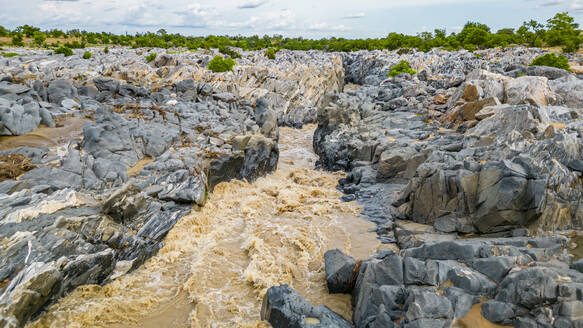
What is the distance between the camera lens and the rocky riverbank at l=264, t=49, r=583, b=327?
8164 millimetres

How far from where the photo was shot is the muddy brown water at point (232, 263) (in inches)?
444

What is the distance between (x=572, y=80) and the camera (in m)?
26.7

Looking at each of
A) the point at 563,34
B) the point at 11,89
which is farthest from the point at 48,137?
the point at 563,34

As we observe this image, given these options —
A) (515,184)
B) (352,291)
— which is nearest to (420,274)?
(352,291)

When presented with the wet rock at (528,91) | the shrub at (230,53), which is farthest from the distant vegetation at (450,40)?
the wet rock at (528,91)

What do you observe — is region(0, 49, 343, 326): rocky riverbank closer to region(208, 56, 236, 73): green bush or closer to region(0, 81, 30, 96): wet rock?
region(0, 81, 30, 96): wet rock

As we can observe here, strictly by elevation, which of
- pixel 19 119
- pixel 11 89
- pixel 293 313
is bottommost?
pixel 293 313

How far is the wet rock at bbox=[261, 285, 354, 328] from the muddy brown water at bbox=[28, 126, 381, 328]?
0.94m

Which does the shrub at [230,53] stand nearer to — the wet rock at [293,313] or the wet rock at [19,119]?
the wet rock at [19,119]

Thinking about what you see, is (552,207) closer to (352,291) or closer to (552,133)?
(552,133)

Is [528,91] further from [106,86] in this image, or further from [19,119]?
[106,86]

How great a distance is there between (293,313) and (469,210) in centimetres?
998

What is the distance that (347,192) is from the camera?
2272 cm

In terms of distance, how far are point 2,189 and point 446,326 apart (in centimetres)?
1690
